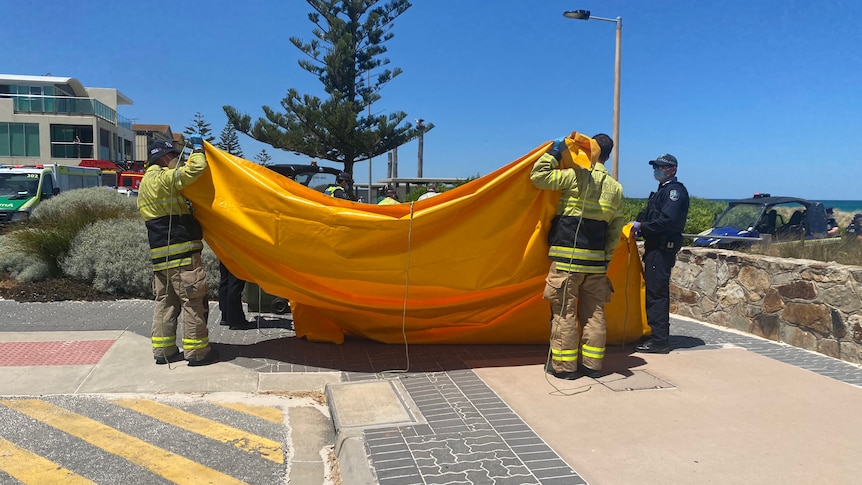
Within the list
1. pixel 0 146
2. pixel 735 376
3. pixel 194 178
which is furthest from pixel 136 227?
pixel 0 146

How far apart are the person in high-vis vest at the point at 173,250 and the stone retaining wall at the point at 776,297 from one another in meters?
5.83

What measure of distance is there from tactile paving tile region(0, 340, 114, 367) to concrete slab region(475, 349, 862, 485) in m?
3.62

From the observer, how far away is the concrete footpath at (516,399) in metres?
3.32

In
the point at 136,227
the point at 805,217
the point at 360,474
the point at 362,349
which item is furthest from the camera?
the point at 805,217

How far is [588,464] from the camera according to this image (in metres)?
3.32

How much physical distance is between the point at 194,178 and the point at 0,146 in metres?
49.5

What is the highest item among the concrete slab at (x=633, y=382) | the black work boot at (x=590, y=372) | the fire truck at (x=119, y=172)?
the fire truck at (x=119, y=172)

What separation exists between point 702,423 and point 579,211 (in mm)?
1827

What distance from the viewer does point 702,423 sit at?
3.94 meters

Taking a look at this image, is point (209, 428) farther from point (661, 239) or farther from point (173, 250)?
point (661, 239)

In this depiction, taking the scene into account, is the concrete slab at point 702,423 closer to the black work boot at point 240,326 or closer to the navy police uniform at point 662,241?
the navy police uniform at point 662,241

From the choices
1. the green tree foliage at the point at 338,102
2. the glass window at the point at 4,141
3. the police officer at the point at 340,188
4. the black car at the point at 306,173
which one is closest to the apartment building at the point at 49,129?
the glass window at the point at 4,141

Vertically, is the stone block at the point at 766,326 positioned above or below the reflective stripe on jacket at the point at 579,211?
below

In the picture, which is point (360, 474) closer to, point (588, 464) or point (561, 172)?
point (588, 464)
